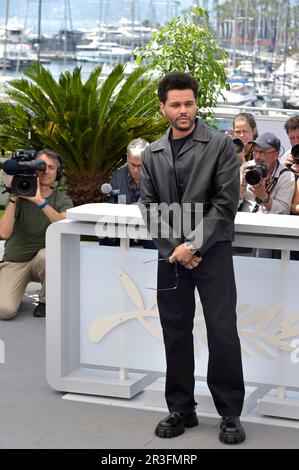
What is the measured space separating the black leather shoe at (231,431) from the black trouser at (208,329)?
37mm

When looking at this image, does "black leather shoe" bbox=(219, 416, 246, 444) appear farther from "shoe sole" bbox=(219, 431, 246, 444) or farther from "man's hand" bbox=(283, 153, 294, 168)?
"man's hand" bbox=(283, 153, 294, 168)

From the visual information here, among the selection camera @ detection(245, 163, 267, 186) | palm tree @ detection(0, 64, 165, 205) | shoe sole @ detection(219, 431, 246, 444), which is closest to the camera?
shoe sole @ detection(219, 431, 246, 444)

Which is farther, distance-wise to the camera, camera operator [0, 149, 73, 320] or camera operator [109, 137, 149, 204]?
camera operator [109, 137, 149, 204]

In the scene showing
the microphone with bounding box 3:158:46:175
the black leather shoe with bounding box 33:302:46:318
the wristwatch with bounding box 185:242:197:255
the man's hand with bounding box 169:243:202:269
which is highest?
the microphone with bounding box 3:158:46:175

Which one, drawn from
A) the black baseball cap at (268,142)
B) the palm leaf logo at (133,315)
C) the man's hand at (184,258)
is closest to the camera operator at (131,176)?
the black baseball cap at (268,142)

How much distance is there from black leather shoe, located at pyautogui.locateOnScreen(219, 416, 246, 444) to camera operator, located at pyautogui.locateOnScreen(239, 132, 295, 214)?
77.9 inches

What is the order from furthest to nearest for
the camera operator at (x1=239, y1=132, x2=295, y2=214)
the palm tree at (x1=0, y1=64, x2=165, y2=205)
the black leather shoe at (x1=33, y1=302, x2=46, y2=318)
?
1. the palm tree at (x1=0, y1=64, x2=165, y2=205)
2. the black leather shoe at (x1=33, y1=302, x2=46, y2=318)
3. the camera operator at (x1=239, y1=132, x2=295, y2=214)

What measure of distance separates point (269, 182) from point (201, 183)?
193cm

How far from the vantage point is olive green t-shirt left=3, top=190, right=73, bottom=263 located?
8.70 metres

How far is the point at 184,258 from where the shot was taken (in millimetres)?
5684

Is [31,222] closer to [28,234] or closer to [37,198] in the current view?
[28,234]

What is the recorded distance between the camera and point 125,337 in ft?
21.5

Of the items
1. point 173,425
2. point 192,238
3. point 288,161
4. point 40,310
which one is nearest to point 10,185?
point 40,310

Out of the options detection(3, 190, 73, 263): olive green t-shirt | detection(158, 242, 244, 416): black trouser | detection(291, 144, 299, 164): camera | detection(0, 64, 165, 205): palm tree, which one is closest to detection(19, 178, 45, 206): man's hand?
detection(3, 190, 73, 263): olive green t-shirt
